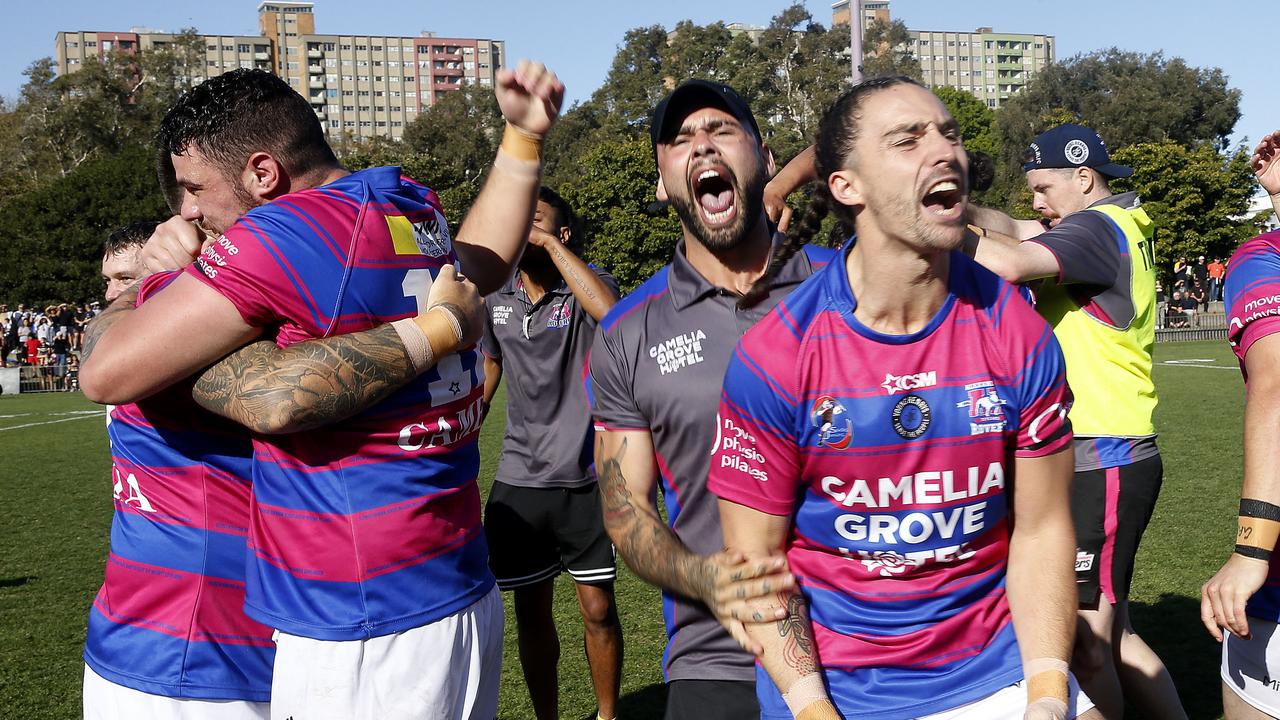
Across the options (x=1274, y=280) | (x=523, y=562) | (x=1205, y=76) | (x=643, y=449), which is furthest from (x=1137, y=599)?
(x=1205, y=76)

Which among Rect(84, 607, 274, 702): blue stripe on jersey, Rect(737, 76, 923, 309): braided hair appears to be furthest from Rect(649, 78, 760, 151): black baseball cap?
Rect(84, 607, 274, 702): blue stripe on jersey

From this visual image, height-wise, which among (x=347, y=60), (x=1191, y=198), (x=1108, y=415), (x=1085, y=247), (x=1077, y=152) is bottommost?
(x=1108, y=415)

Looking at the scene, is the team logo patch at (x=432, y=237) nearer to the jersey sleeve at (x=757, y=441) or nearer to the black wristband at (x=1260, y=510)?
the jersey sleeve at (x=757, y=441)

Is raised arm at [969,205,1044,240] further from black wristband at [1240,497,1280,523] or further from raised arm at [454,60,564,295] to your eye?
raised arm at [454,60,564,295]

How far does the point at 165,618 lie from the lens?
315cm

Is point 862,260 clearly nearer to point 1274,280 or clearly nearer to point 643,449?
point 643,449

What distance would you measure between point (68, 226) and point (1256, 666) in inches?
2361

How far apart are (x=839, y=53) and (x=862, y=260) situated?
81927 millimetres

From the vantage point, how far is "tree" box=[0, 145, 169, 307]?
54.0 meters

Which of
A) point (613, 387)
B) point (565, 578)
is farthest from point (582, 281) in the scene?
point (565, 578)

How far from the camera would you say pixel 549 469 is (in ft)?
21.4

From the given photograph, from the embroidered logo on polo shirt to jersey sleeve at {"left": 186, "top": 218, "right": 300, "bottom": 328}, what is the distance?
1257mm

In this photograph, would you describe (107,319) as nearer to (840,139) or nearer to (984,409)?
(840,139)

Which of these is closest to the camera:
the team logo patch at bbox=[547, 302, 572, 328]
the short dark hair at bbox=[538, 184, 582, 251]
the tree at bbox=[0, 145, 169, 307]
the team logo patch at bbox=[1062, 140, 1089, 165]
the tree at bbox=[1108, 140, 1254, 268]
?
Result: the team logo patch at bbox=[1062, 140, 1089, 165]
